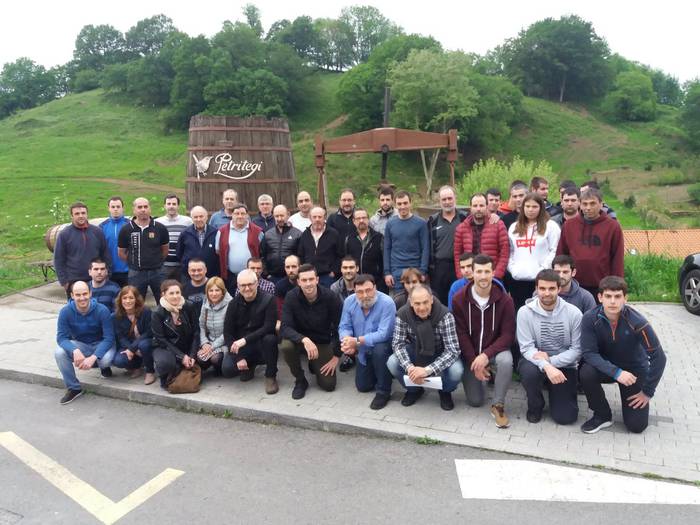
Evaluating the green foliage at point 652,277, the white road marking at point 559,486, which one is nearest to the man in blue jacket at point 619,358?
the white road marking at point 559,486

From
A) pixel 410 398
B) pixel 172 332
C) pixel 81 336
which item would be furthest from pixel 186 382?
pixel 410 398

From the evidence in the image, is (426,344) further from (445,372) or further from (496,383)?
(496,383)

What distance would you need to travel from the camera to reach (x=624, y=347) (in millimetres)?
4496

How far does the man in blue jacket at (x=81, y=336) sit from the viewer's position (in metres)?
5.72

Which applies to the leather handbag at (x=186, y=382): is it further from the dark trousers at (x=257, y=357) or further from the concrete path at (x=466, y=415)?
the dark trousers at (x=257, y=357)

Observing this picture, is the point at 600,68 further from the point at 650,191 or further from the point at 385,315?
the point at 385,315

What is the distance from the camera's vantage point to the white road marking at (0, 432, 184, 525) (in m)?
3.74

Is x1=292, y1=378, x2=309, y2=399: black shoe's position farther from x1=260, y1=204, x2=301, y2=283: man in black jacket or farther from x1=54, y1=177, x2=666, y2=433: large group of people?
x1=260, y1=204, x2=301, y2=283: man in black jacket

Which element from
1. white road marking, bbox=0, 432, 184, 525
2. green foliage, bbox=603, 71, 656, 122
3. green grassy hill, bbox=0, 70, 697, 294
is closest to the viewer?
white road marking, bbox=0, 432, 184, 525

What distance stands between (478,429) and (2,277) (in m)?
11.1

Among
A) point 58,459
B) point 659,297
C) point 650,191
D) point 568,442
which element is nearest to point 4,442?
point 58,459

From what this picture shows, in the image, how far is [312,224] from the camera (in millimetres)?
6465

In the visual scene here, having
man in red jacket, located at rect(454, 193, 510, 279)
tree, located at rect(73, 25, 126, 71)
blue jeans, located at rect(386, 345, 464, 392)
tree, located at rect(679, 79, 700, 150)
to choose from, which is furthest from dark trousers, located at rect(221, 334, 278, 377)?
tree, located at rect(73, 25, 126, 71)

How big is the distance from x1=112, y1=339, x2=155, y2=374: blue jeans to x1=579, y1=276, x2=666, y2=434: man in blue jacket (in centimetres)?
406
